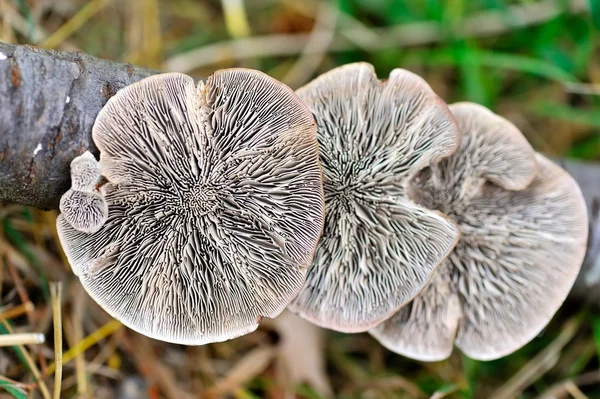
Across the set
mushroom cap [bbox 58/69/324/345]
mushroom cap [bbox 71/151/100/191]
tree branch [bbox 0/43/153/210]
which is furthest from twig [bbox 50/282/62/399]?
mushroom cap [bbox 71/151/100/191]

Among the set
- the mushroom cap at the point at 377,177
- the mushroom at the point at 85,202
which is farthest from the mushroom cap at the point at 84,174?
the mushroom cap at the point at 377,177

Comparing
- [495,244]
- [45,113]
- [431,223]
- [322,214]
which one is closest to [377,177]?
[431,223]

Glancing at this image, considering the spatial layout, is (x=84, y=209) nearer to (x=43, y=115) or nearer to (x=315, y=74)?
(x=43, y=115)

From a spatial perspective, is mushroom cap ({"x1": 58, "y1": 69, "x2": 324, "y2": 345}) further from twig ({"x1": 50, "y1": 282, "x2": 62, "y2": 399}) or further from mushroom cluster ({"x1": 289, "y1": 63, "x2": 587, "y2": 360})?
twig ({"x1": 50, "y1": 282, "x2": 62, "y2": 399})

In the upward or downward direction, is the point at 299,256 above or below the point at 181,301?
above

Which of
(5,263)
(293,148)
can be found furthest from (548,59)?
(5,263)

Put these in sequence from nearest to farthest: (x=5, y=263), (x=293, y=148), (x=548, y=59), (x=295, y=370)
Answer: (x=293, y=148), (x=5, y=263), (x=295, y=370), (x=548, y=59)

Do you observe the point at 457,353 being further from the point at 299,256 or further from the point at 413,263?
the point at 299,256
